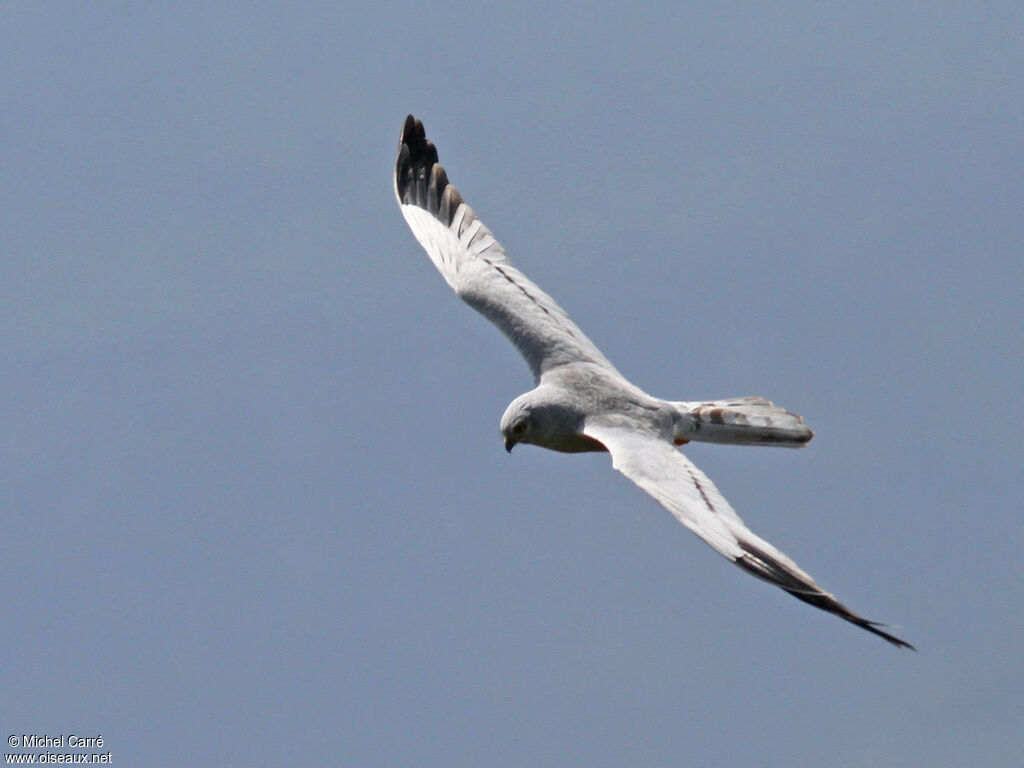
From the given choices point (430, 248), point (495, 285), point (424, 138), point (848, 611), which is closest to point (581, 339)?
point (495, 285)

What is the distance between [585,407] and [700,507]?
3.06 m

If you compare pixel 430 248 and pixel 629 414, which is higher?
pixel 430 248

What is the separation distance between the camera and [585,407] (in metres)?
15.1

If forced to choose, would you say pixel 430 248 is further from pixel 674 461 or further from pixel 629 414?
pixel 674 461

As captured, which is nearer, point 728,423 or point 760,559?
point 760,559

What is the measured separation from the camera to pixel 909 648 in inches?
368

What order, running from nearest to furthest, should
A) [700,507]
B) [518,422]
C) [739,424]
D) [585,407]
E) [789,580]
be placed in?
[789,580] → [700,507] → [585,407] → [518,422] → [739,424]

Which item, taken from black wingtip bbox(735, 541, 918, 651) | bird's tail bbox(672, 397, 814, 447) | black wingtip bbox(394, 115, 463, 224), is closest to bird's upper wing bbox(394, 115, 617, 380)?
black wingtip bbox(394, 115, 463, 224)

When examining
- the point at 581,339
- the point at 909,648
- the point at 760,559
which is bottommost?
the point at 909,648

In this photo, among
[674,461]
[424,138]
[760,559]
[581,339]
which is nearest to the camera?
[760,559]

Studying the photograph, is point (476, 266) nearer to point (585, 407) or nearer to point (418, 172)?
point (418, 172)

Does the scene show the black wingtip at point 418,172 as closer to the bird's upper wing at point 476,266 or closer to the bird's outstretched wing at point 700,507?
the bird's upper wing at point 476,266

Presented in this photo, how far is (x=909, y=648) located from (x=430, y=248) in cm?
1069

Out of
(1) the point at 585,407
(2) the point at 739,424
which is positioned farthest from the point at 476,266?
(2) the point at 739,424
